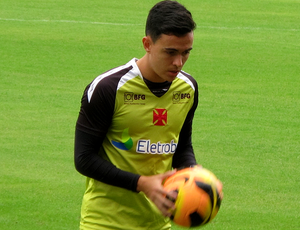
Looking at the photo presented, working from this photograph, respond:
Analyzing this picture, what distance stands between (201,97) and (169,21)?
9933mm

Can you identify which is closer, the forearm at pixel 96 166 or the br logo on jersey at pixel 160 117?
the forearm at pixel 96 166

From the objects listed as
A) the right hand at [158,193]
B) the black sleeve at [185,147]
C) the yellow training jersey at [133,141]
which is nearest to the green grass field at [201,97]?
the black sleeve at [185,147]

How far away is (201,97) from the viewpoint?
13484 millimetres

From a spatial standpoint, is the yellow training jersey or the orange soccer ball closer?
the orange soccer ball

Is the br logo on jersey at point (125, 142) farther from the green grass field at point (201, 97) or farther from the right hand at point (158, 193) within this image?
the green grass field at point (201, 97)

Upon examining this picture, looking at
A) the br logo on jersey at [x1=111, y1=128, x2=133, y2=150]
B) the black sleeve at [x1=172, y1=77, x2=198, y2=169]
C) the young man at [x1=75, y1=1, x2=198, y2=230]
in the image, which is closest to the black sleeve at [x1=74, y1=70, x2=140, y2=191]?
the young man at [x1=75, y1=1, x2=198, y2=230]

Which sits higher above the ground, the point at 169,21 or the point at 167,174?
the point at 169,21

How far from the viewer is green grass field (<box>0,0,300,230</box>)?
7855 millimetres

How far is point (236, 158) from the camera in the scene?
9.71 meters

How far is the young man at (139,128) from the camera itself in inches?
142

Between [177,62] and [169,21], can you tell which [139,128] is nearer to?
[177,62]

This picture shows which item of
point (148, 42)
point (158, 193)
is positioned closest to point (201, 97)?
point (148, 42)

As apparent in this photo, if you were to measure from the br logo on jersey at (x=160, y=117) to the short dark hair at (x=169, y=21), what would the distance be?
43cm

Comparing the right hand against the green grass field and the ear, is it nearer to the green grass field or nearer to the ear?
the ear
